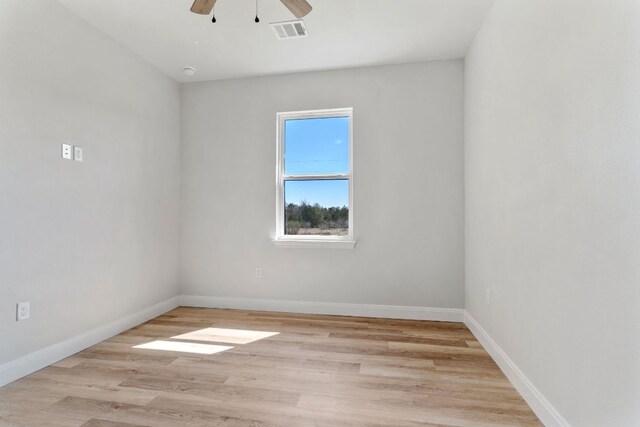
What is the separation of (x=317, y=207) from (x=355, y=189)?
486 millimetres

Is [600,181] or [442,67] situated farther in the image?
[442,67]

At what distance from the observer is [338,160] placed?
3678 millimetres

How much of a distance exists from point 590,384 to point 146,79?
4110mm

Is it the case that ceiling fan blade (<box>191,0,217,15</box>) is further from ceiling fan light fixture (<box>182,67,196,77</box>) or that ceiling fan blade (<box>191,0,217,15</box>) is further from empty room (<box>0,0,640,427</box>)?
ceiling fan light fixture (<box>182,67,196,77</box>)

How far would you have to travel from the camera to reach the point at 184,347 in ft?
8.92

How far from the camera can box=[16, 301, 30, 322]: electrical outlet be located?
7.23ft

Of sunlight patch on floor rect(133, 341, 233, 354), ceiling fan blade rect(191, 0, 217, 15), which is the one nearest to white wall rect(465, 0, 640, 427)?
ceiling fan blade rect(191, 0, 217, 15)

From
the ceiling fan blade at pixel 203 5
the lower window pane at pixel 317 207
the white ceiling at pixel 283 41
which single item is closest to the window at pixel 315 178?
the lower window pane at pixel 317 207

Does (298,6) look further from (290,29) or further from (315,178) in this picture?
(315,178)

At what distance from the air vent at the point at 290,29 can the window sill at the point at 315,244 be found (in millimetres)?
2000

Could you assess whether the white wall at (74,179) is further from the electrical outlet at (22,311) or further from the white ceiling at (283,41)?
the white ceiling at (283,41)

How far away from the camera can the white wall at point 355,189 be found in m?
3.41

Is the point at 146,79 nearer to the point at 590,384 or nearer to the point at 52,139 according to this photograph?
the point at 52,139

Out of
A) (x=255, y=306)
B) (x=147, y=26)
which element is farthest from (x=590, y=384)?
(x=147, y=26)
